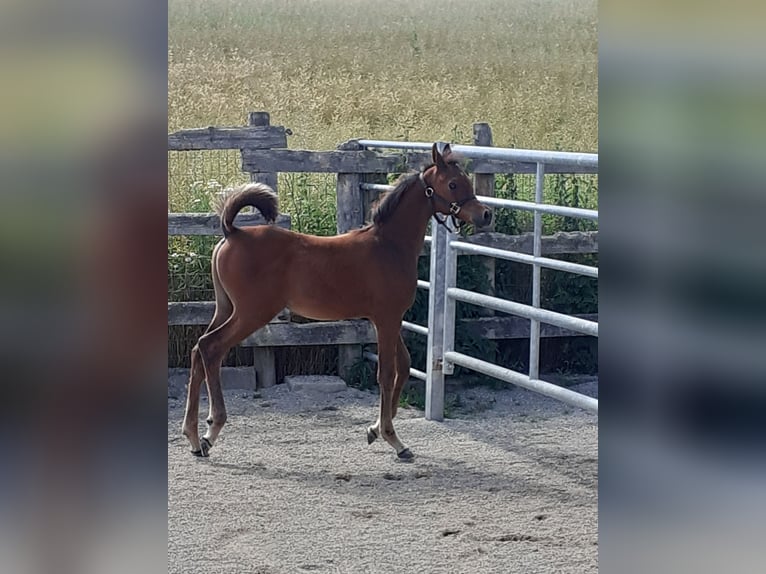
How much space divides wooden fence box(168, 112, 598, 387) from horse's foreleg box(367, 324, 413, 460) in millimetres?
1245

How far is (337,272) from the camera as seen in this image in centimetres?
464

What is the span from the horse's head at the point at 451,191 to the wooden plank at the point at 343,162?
3.95ft

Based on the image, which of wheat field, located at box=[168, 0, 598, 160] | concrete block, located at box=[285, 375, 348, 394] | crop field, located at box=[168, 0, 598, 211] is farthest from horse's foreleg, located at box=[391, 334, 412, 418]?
wheat field, located at box=[168, 0, 598, 160]

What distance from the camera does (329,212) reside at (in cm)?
647

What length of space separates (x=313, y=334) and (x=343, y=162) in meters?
0.97

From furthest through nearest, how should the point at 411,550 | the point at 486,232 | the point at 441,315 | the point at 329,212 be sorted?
the point at 329,212 < the point at 486,232 < the point at 441,315 < the point at 411,550

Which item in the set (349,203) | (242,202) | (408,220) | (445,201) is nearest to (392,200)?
(408,220)

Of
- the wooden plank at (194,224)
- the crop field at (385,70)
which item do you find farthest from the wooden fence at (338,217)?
the crop field at (385,70)

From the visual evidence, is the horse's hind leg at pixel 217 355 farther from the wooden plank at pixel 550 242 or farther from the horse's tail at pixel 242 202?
the wooden plank at pixel 550 242
